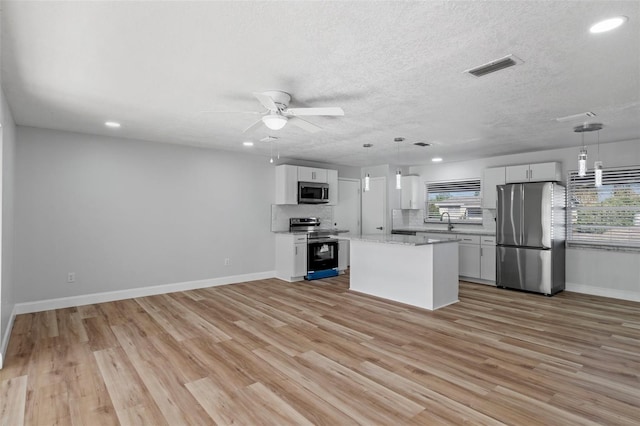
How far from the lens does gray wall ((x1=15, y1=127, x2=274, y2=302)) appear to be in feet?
14.7

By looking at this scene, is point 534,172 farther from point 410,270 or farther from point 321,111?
point 321,111

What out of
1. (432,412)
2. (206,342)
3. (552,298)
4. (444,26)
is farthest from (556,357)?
(206,342)

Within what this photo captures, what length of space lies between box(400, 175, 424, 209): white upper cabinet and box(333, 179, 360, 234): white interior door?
1.09m

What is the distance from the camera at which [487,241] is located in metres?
6.12

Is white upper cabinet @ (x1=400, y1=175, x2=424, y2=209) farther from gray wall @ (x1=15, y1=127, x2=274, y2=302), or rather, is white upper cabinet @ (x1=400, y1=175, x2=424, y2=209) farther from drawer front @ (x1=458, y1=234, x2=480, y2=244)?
gray wall @ (x1=15, y1=127, x2=274, y2=302)

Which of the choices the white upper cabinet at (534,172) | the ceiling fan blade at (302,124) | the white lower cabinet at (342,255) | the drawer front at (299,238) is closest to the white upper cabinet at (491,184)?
the white upper cabinet at (534,172)

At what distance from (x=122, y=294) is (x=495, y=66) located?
547 cm

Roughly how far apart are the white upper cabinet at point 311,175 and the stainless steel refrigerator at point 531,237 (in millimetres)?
3338

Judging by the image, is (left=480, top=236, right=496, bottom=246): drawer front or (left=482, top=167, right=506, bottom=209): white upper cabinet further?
(left=482, top=167, right=506, bottom=209): white upper cabinet

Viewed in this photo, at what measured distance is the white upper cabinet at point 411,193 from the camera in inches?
305

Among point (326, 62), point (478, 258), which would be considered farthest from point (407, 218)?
point (326, 62)

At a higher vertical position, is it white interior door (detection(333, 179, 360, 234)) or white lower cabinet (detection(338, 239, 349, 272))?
white interior door (detection(333, 179, 360, 234))

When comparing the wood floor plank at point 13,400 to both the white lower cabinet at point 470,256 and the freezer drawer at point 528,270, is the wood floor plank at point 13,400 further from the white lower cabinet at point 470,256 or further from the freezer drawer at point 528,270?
the freezer drawer at point 528,270

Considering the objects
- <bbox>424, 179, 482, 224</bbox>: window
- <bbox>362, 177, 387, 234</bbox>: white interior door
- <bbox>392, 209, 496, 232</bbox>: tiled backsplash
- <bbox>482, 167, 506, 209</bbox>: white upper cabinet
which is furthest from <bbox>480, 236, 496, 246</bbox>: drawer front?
<bbox>362, 177, 387, 234</bbox>: white interior door
